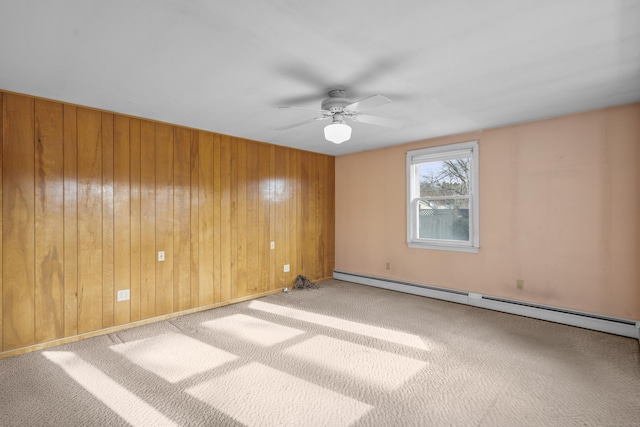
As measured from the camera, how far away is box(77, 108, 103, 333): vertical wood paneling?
10.3 feet

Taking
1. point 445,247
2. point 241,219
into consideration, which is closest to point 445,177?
point 445,247

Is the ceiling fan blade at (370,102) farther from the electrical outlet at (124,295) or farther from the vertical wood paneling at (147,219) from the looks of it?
the electrical outlet at (124,295)

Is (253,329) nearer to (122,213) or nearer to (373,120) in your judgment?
(122,213)

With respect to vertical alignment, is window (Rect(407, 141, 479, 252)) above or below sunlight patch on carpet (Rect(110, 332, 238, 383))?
above

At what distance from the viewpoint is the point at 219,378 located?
2383 millimetres

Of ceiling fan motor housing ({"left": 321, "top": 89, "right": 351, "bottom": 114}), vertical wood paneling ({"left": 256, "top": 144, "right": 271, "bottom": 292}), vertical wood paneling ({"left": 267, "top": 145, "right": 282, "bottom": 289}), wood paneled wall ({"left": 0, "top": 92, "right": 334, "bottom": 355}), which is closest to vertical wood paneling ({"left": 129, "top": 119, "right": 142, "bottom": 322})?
wood paneled wall ({"left": 0, "top": 92, "right": 334, "bottom": 355})

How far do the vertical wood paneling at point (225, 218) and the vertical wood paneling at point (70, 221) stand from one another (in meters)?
1.57

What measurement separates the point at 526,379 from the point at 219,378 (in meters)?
2.26

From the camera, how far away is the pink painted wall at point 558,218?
3.19m

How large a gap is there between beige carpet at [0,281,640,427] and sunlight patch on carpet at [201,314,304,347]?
0.02 m

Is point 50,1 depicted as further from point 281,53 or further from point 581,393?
point 581,393

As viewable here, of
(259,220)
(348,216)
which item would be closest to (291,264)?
(259,220)

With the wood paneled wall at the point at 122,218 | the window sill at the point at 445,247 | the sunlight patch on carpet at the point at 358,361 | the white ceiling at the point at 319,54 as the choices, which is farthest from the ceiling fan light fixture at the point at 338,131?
the window sill at the point at 445,247

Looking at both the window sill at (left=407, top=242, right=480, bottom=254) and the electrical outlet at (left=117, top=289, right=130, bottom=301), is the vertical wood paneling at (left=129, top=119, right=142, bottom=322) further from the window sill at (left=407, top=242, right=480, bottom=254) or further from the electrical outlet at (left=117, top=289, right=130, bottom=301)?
the window sill at (left=407, top=242, right=480, bottom=254)
